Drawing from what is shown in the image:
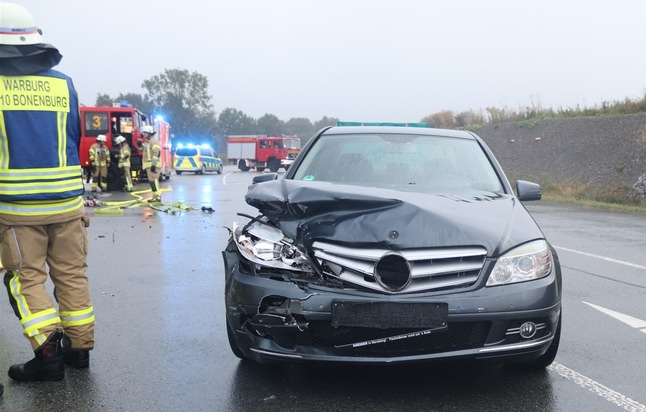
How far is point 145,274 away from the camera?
23.8ft

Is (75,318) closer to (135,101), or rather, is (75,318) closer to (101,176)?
(101,176)

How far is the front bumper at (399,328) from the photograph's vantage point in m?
3.38

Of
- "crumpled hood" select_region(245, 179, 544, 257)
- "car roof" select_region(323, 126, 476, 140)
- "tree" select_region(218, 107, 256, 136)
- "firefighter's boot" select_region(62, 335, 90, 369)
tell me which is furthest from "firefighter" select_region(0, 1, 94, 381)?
"tree" select_region(218, 107, 256, 136)

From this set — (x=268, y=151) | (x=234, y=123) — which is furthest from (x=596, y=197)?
(x=234, y=123)

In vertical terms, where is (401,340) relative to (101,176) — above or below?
→ above

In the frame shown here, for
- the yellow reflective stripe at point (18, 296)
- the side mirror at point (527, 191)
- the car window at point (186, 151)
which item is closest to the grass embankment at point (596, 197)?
the side mirror at point (527, 191)

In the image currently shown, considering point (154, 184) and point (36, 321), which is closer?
point (36, 321)

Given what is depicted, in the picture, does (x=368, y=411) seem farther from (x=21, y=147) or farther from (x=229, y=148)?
(x=229, y=148)

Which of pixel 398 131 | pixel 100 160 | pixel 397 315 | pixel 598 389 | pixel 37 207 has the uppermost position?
pixel 398 131

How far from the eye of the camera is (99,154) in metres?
20.8

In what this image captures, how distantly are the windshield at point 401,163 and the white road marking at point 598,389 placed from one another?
135 centimetres

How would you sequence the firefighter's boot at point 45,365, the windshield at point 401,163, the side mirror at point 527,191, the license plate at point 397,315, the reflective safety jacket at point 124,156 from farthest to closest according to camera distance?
the reflective safety jacket at point 124,156, the side mirror at point 527,191, the windshield at point 401,163, the firefighter's boot at point 45,365, the license plate at point 397,315

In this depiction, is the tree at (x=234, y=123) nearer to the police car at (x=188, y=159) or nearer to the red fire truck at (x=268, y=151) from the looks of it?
the red fire truck at (x=268, y=151)

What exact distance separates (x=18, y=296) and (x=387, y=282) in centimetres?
218
